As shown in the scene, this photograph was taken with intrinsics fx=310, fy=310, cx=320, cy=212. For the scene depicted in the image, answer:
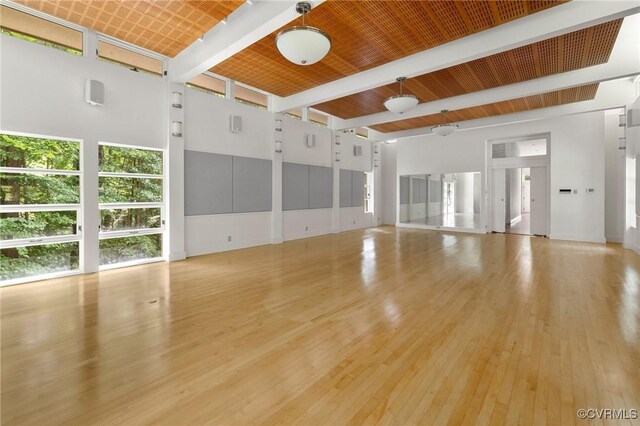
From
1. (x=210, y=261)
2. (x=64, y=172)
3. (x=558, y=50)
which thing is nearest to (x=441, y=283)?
(x=210, y=261)

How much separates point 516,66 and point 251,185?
272 inches

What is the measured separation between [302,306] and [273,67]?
5397 mm

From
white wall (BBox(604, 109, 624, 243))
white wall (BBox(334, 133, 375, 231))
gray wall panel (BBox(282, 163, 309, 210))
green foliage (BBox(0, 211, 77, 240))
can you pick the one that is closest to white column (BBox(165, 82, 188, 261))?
green foliage (BBox(0, 211, 77, 240))

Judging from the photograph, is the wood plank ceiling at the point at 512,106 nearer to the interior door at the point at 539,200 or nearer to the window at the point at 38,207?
the interior door at the point at 539,200

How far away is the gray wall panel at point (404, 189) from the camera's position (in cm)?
1379

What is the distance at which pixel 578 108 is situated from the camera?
916 centimetres

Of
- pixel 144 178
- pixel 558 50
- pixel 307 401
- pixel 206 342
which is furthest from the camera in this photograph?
pixel 144 178

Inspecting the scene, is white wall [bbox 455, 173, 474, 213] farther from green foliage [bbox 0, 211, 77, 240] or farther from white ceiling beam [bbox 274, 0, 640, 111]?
green foliage [bbox 0, 211, 77, 240]

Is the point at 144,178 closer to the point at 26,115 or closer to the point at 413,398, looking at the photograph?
the point at 26,115

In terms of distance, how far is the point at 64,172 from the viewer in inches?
210

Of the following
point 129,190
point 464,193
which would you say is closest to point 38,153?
point 129,190

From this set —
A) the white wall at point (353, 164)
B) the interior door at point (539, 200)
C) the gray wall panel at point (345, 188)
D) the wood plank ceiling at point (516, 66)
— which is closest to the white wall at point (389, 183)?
the white wall at point (353, 164)

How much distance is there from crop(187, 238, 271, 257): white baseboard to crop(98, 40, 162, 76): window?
3.98 m

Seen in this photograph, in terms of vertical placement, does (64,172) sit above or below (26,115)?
below
